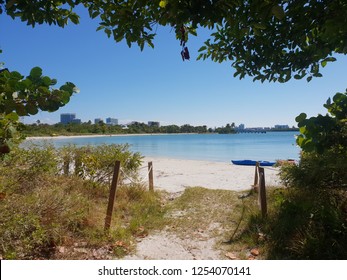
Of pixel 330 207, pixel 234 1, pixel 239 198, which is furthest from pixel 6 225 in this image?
pixel 239 198

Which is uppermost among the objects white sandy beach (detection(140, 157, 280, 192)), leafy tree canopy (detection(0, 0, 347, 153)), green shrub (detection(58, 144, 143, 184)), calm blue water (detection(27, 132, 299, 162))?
leafy tree canopy (detection(0, 0, 347, 153))

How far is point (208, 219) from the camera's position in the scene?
251 inches

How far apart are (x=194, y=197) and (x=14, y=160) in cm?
537

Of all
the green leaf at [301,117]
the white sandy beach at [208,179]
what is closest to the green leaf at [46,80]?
the green leaf at [301,117]

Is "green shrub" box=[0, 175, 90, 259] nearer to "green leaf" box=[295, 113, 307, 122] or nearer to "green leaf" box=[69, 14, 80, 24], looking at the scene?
"green leaf" box=[69, 14, 80, 24]

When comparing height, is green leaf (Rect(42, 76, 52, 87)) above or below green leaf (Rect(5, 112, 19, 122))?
above

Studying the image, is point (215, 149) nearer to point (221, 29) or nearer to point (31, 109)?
point (221, 29)

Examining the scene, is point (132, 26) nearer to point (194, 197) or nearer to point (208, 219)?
point (208, 219)

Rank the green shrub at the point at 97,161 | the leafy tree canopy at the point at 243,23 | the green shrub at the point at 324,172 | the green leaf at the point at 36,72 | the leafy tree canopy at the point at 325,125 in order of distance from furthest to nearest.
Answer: the green shrub at the point at 97,161 → the green shrub at the point at 324,172 → the leafy tree canopy at the point at 325,125 → the leafy tree canopy at the point at 243,23 → the green leaf at the point at 36,72

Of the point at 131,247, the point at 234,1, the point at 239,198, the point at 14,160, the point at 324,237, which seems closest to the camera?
the point at 234,1

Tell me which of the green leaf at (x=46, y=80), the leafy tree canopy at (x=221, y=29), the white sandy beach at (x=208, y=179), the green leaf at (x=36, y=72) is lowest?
the white sandy beach at (x=208, y=179)

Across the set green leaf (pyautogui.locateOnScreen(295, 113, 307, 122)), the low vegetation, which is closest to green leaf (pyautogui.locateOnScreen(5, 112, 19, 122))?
the low vegetation

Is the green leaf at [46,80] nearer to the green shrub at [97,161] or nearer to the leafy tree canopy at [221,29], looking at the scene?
the leafy tree canopy at [221,29]

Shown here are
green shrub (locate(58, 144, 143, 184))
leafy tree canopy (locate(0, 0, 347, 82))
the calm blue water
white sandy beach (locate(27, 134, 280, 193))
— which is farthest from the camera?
the calm blue water
